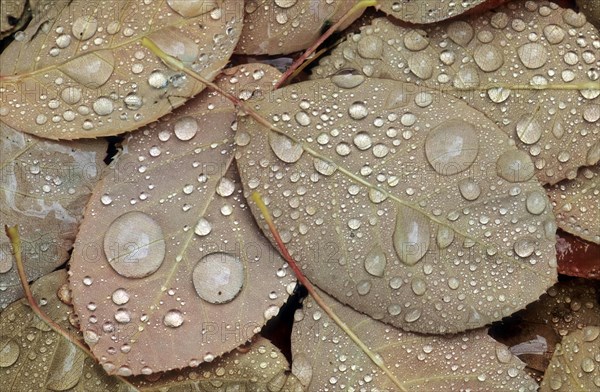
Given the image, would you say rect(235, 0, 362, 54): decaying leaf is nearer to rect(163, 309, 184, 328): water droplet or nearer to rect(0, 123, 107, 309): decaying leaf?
rect(0, 123, 107, 309): decaying leaf

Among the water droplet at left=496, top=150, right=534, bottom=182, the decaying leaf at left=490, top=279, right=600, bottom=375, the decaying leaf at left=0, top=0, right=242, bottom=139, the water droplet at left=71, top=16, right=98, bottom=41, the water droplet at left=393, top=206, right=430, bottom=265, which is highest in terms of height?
the water droplet at left=71, top=16, right=98, bottom=41

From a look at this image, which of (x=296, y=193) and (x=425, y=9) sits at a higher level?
(x=425, y=9)

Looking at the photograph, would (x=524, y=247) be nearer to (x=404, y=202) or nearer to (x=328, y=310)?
(x=404, y=202)

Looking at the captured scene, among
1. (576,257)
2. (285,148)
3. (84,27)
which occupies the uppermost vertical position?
(84,27)

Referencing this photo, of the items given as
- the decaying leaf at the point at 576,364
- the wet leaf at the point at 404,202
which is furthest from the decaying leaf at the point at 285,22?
the decaying leaf at the point at 576,364

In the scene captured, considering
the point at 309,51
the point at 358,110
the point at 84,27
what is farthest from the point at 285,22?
the point at 84,27

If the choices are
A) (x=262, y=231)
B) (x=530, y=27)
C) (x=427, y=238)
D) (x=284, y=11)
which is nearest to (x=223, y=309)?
(x=262, y=231)

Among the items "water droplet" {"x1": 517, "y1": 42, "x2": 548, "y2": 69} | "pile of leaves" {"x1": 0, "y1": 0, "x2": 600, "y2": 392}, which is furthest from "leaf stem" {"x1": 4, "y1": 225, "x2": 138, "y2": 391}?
"water droplet" {"x1": 517, "y1": 42, "x2": 548, "y2": 69}
